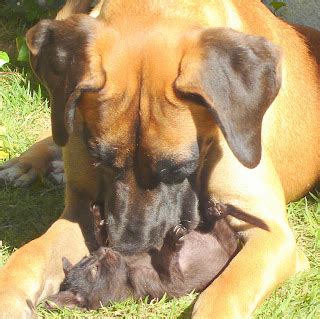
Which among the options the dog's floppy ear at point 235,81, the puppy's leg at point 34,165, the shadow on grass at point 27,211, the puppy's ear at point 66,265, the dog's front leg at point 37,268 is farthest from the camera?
the puppy's leg at point 34,165

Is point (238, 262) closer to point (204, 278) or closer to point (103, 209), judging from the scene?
point (204, 278)

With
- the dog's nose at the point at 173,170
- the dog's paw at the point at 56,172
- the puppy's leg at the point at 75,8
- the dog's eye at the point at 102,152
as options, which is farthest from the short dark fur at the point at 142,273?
the puppy's leg at the point at 75,8

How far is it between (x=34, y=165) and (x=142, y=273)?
1.57 m

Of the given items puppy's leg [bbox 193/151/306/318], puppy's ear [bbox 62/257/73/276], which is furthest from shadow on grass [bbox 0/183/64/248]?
puppy's leg [bbox 193/151/306/318]

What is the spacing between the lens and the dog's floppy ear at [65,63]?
11.0 feet

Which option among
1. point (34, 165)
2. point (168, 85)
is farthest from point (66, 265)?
point (34, 165)

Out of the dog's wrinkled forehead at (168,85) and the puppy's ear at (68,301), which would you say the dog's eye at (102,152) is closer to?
the dog's wrinkled forehead at (168,85)

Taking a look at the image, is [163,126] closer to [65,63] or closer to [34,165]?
[65,63]

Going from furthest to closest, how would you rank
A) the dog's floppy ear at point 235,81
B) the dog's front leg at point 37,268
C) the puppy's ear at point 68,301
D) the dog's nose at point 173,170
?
the puppy's ear at point 68,301
the dog's front leg at point 37,268
the dog's nose at point 173,170
the dog's floppy ear at point 235,81

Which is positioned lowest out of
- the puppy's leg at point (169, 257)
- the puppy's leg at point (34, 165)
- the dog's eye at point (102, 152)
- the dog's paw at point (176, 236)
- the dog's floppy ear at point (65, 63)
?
the puppy's leg at point (34, 165)

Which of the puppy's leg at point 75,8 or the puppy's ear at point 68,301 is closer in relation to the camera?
the puppy's ear at point 68,301

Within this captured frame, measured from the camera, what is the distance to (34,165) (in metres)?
4.96

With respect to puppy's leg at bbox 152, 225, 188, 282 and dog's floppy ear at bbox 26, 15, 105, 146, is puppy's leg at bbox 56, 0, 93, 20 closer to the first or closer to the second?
dog's floppy ear at bbox 26, 15, 105, 146

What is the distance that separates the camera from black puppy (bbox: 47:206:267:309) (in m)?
3.57
